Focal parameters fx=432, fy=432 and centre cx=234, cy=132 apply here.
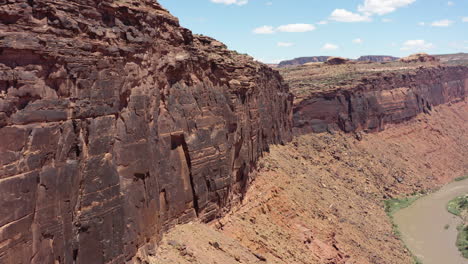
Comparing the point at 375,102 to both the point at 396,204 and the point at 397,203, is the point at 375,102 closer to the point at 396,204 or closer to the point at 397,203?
the point at 397,203

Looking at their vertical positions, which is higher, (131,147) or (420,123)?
(131,147)

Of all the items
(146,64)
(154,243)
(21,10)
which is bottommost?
(154,243)

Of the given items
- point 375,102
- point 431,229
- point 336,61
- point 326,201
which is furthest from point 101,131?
point 336,61

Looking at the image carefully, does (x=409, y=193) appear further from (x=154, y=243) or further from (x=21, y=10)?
(x=21, y=10)

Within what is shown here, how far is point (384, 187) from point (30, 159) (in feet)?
139

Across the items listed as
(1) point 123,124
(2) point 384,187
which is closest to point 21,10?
(1) point 123,124

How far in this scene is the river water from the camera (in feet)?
113

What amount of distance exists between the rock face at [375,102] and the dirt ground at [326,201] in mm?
1707

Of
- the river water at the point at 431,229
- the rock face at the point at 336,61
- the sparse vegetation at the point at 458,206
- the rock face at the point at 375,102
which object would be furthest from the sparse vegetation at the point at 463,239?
the rock face at the point at 336,61

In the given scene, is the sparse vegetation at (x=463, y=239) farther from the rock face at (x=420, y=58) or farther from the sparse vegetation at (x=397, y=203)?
the rock face at (x=420, y=58)

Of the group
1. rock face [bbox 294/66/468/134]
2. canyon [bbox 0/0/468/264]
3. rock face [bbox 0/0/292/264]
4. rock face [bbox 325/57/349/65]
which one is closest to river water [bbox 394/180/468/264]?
canyon [bbox 0/0/468/264]

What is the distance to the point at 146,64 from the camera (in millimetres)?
17172

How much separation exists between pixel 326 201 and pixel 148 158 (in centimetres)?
2023

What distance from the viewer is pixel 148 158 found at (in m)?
A: 17.0
